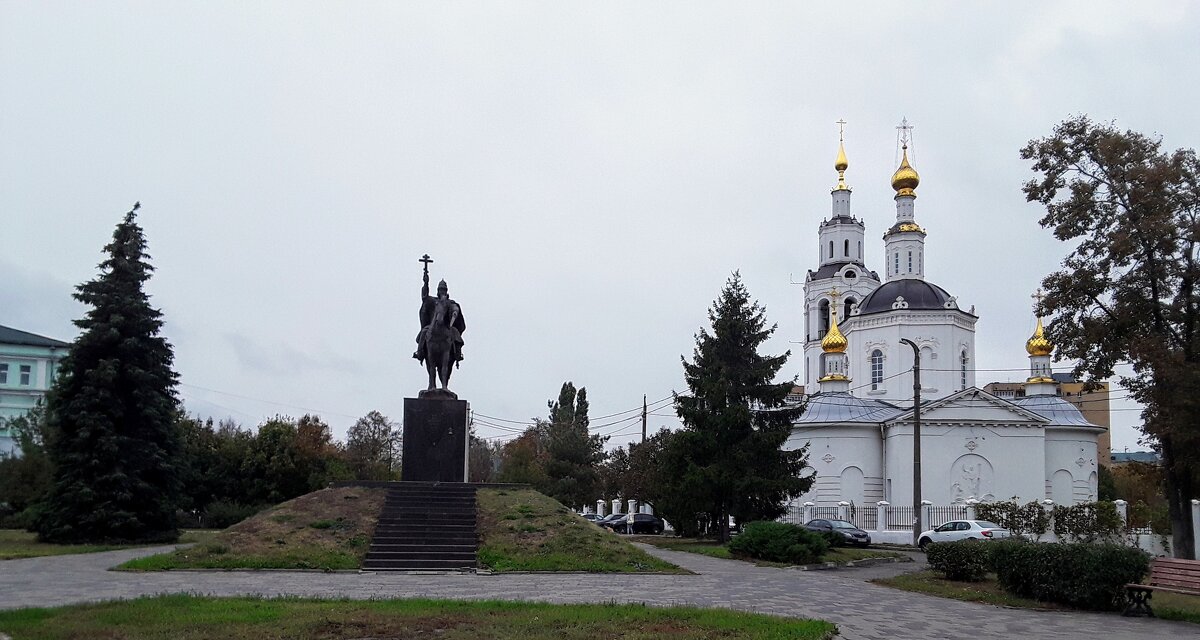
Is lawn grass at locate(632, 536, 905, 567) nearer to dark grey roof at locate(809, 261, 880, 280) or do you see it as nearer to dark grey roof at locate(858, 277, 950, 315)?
dark grey roof at locate(858, 277, 950, 315)

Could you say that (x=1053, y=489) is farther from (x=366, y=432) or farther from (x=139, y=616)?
(x=139, y=616)

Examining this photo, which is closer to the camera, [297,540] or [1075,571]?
[1075,571]

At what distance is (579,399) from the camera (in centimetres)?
7575

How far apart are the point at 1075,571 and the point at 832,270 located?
59.3 meters

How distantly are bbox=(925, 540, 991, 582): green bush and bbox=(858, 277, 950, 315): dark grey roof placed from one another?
3991cm

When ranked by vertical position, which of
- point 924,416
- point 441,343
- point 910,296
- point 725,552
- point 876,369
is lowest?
point 725,552

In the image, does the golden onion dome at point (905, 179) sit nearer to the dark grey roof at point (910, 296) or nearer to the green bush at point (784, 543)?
the dark grey roof at point (910, 296)

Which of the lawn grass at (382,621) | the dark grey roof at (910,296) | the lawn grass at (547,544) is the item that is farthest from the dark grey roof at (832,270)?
the lawn grass at (382,621)

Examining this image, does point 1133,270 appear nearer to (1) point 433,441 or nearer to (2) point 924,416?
(1) point 433,441

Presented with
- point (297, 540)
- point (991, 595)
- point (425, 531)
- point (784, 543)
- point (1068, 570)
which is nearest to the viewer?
point (1068, 570)

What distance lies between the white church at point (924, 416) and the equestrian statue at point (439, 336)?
2327 centimetres

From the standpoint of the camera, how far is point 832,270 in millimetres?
73500

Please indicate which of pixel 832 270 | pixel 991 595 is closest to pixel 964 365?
pixel 832 270

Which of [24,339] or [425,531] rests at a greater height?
[24,339]
